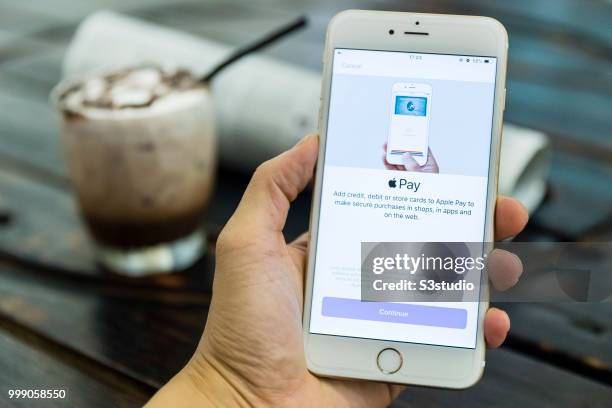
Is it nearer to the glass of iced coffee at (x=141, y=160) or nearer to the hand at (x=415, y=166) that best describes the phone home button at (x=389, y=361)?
the hand at (x=415, y=166)

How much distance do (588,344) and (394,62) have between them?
11.2 inches

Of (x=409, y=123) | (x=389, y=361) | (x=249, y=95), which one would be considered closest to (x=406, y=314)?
(x=389, y=361)

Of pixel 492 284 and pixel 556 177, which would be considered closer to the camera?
pixel 492 284

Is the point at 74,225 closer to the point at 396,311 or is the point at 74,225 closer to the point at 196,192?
the point at 196,192

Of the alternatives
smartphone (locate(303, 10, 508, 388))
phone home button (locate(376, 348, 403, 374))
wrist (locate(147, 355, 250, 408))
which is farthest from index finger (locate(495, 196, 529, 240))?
wrist (locate(147, 355, 250, 408))

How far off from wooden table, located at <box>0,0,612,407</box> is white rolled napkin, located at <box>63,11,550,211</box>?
0.15ft

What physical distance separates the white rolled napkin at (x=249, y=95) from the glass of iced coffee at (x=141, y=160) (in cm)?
12

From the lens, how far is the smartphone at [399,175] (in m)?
0.53

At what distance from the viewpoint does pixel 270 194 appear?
53 cm

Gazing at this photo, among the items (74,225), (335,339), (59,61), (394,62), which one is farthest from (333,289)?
(59,61)

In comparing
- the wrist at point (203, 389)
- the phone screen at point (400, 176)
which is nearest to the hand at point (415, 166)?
the phone screen at point (400, 176)

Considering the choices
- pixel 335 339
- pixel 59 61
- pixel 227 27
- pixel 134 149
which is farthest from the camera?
pixel 227 27

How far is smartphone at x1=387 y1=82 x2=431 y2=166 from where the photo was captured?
553 mm

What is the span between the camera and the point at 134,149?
0.66m
